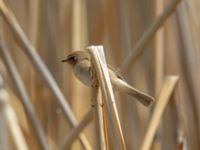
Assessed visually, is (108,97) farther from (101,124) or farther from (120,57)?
(120,57)

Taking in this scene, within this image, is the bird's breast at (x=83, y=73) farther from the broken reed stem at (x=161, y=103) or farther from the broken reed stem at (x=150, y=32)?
the broken reed stem at (x=161, y=103)

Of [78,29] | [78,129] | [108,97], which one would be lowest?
[78,129]

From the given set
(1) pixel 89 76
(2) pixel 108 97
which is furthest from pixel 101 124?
(1) pixel 89 76

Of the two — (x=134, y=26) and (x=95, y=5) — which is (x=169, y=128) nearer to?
(x=134, y=26)

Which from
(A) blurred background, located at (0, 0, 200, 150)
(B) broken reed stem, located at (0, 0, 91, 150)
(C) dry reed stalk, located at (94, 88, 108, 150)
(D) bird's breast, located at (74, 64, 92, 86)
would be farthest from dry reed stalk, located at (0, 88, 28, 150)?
(C) dry reed stalk, located at (94, 88, 108, 150)

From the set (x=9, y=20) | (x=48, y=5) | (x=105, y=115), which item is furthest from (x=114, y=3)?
(x=105, y=115)
